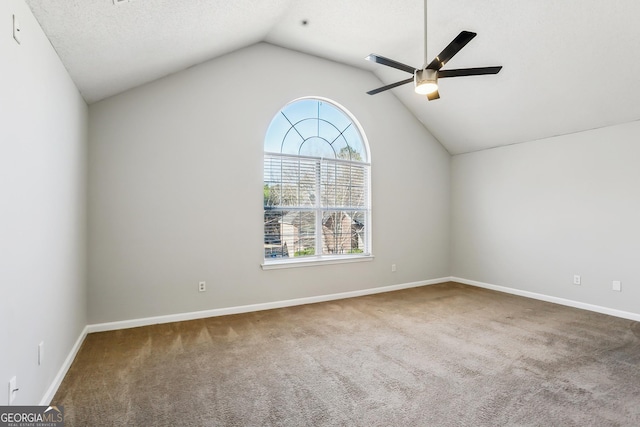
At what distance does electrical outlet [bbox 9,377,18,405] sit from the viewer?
1.57 meters

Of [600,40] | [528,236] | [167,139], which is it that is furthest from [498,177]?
[167,139]

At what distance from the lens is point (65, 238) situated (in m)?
2.55

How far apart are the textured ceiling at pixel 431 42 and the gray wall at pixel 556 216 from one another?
35 centimetres

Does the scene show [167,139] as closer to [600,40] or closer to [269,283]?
[269,283]

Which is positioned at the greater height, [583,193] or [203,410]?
[583,193]

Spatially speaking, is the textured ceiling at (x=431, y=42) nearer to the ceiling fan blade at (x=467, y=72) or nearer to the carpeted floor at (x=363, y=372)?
the ceiling fan blade at (x=467, y=72)

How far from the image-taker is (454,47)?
2.43 m

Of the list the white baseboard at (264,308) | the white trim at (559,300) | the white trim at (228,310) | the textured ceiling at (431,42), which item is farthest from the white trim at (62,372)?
the white trim at (559,300)

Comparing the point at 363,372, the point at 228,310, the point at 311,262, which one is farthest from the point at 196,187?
the point at 363,372

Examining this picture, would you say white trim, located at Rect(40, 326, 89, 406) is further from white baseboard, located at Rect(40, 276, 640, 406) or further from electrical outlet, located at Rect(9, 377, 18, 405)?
electrical outlet, located at Rect(9, 377, 18, 405)

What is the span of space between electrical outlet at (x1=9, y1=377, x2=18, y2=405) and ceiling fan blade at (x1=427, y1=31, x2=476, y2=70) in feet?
10.8

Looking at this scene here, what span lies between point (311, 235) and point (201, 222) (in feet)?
5.09

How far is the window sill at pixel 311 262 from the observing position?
4190mm

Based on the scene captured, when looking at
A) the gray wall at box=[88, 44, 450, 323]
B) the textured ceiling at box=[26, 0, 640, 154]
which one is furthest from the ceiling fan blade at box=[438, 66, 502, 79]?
the gray wall at box=[88, 44, 450, 323]
